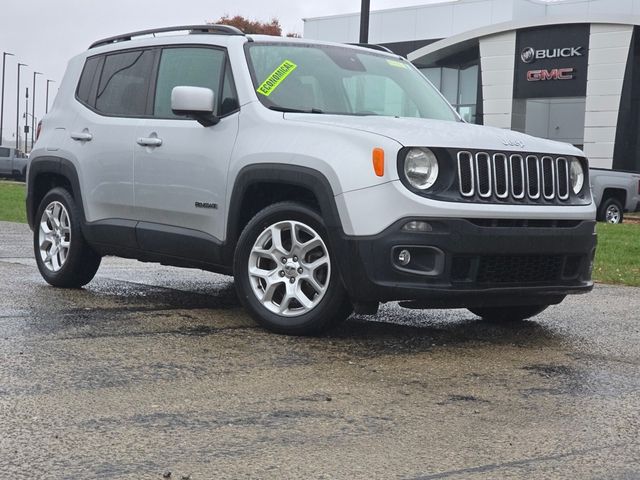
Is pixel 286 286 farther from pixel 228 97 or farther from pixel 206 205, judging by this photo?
pixel 228 97

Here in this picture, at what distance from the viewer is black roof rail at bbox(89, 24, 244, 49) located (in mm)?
7406

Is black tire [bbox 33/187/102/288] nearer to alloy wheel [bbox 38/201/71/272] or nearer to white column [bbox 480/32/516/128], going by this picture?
alloy wheel [bbox 38/201/71/272]

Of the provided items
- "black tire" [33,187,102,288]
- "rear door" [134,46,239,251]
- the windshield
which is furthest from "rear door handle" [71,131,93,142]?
the windshield

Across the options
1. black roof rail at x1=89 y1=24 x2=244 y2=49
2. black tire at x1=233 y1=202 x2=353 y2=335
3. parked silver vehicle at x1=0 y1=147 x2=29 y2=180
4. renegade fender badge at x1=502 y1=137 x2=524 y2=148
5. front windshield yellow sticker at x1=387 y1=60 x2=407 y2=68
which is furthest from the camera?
parked silver vehicle at x1=0 y1=147 x2=29 y2=180

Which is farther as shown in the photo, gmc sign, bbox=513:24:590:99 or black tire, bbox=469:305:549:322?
gmc sign, bbox=513:24:590:99

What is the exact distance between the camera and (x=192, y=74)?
24.1ft

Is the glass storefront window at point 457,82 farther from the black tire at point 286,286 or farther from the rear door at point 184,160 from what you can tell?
the black tire at point 286,286

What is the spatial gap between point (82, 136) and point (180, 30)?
1102mm

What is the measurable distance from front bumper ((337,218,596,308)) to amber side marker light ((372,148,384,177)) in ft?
0.98

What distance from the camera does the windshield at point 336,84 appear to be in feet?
22.5

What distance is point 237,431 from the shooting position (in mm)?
4066

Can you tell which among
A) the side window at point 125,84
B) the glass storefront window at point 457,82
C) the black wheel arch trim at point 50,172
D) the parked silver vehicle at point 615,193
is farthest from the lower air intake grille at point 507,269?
the glass storefront window at point 457,82

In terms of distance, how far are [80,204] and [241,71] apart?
188cm

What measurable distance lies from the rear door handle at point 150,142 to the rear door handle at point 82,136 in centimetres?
72
